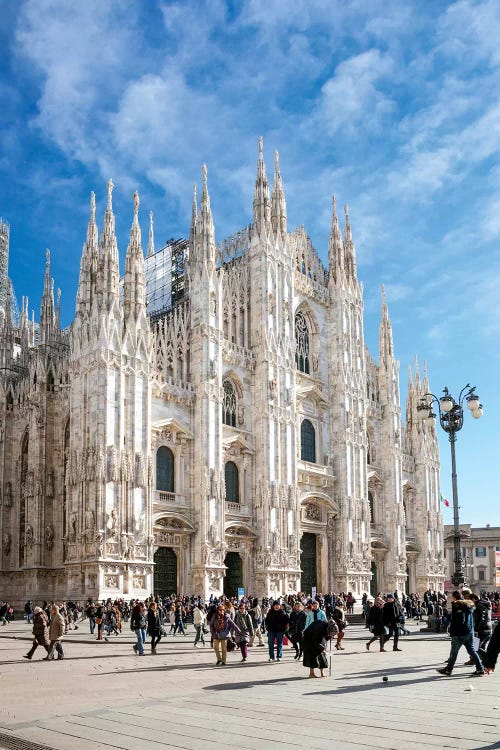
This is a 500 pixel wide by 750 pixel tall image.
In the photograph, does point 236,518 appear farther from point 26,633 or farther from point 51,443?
point 26,633

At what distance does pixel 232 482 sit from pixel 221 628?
2493cm

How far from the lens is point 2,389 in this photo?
4306cm

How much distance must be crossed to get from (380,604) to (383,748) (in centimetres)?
1232

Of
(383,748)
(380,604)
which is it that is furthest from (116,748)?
(380,604)

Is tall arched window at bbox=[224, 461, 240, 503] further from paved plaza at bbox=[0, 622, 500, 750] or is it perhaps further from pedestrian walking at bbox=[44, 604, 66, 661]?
paved plaza at bbox=[0, 622, 500, 750]

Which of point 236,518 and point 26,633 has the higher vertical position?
point 236,518

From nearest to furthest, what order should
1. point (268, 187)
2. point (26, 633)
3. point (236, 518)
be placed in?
point (26, 633), point (236, 518), point (268, 187)

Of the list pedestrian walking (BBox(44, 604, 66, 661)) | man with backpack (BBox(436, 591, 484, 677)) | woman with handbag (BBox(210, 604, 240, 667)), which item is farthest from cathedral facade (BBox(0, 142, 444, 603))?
man with backpack (BBox(436, 591, 484, 677))

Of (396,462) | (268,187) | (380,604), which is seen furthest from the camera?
(396,462)

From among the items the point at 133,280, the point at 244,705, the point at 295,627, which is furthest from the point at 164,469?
the point at 244,705

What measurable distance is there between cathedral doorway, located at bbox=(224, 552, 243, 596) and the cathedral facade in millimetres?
83

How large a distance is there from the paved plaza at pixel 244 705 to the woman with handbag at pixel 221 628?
1.80 feet

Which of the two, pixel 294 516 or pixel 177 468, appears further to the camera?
pixel 294 516

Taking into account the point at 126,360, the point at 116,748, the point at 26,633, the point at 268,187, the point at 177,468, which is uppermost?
the point at 268,187
